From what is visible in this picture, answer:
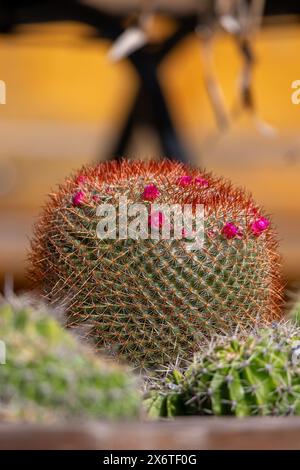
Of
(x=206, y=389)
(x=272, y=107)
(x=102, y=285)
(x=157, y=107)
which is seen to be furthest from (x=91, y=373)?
(x=272, y=107)

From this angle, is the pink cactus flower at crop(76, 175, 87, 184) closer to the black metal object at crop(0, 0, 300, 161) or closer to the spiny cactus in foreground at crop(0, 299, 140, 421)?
the spiny cactus in foreground at crop(0, 299, 140, 421)

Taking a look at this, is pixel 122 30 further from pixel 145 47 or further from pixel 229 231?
pixel 229 231

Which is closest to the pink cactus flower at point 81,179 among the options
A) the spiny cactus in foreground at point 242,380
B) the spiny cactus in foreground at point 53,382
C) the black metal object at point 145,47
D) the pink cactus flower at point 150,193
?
the pink cactus flower at point 150,193

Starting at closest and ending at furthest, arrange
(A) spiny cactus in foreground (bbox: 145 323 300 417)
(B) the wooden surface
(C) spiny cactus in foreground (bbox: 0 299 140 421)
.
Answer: (B) the wooden surface, (C) spiny cactus in foreground (bbox: 0 299 140 421), (A) spiny cactus in foreground (bbox: 145 323 300 417)

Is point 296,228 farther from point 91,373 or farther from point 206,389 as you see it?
point 91,373

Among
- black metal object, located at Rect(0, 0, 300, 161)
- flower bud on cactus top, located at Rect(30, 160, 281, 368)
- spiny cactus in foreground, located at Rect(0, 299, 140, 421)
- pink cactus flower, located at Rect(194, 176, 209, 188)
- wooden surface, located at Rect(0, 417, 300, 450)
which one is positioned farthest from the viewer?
black metal object, located at Rect(0, 0, 300, 161)

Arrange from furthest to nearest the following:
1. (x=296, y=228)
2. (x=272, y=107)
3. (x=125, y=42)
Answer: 1. (x=272, y=107)
2. (x=296, y=228)
3. (x=125, y=42)

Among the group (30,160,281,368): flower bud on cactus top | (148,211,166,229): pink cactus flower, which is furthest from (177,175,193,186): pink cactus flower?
(148,211,166,229): pink cactus flower
